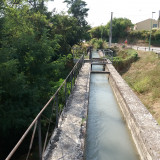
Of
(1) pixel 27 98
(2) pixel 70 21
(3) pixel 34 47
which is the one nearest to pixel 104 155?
(1) pixel 27 98

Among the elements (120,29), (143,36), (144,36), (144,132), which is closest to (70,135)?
(144,132)

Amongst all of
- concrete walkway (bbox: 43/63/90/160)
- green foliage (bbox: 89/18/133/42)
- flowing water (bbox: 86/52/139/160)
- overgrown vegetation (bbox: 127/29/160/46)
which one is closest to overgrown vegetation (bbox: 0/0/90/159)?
concrete walkway (bbox: 43/63/90/160)

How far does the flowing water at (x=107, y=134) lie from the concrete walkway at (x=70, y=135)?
0.64m

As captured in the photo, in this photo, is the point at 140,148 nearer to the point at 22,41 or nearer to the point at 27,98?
the point at 27,98

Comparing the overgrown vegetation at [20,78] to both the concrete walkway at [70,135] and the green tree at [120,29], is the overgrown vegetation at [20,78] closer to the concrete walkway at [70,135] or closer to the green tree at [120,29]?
the concrete walkway at [70,135]

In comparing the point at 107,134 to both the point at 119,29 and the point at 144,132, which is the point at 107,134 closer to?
the point at 144,132

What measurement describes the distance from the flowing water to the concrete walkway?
25.0 inches

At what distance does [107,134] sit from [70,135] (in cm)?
165

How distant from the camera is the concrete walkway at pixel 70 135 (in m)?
3.05

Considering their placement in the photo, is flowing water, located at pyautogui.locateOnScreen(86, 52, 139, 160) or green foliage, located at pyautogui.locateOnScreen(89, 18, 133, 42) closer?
flowing water, located at pyautogui.locateOnScreen(86, 52, 139, 160)

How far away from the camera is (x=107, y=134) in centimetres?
487

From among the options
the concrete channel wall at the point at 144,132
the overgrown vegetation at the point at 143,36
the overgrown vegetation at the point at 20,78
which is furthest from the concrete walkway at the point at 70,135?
the overgrown vegetation at the point at 143,36

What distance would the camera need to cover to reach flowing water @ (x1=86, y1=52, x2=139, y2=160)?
397 cm

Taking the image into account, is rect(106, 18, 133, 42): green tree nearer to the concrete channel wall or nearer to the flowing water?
the flowing water
